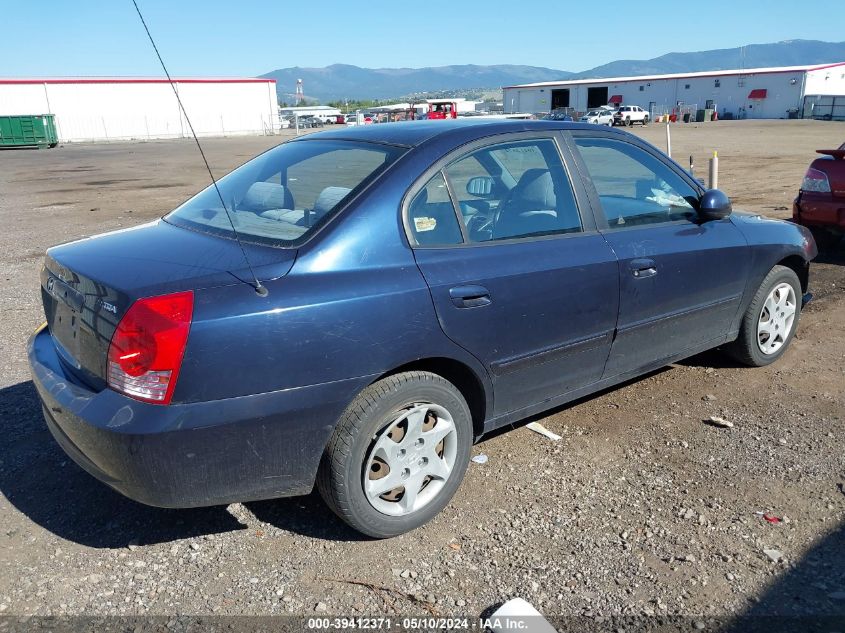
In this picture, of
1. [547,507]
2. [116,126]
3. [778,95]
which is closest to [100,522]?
[547,507]

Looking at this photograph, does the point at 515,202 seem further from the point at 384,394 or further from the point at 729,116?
the point at 729,116

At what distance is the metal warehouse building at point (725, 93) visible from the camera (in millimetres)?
62438

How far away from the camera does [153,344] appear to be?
249 centimetres

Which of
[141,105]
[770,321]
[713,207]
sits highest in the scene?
[141,105]

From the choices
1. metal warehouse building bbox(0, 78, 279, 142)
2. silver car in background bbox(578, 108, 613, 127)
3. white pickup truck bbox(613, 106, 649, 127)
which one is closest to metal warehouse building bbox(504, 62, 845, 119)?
white pickup truck bbox(613, 106, 649, 127)

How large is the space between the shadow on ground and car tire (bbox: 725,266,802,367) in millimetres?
3074

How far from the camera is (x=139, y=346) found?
2.52 metres

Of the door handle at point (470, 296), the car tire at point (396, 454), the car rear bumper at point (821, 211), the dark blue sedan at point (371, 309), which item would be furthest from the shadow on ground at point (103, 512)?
the car rear bumper at point (821, 211)

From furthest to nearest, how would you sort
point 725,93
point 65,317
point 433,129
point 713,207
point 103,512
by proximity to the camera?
point 725,93, point 713,207, point 433,129, point 103,512, point 65,317

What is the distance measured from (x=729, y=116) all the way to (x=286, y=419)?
74681mm

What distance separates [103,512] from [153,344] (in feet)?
4.20

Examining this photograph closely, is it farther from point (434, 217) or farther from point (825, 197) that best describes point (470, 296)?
point (825, 197)

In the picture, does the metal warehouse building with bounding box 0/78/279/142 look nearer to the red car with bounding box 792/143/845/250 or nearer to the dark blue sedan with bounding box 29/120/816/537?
the red car with bounding box 792/143/845/250

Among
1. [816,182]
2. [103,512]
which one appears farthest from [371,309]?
[816,182]
